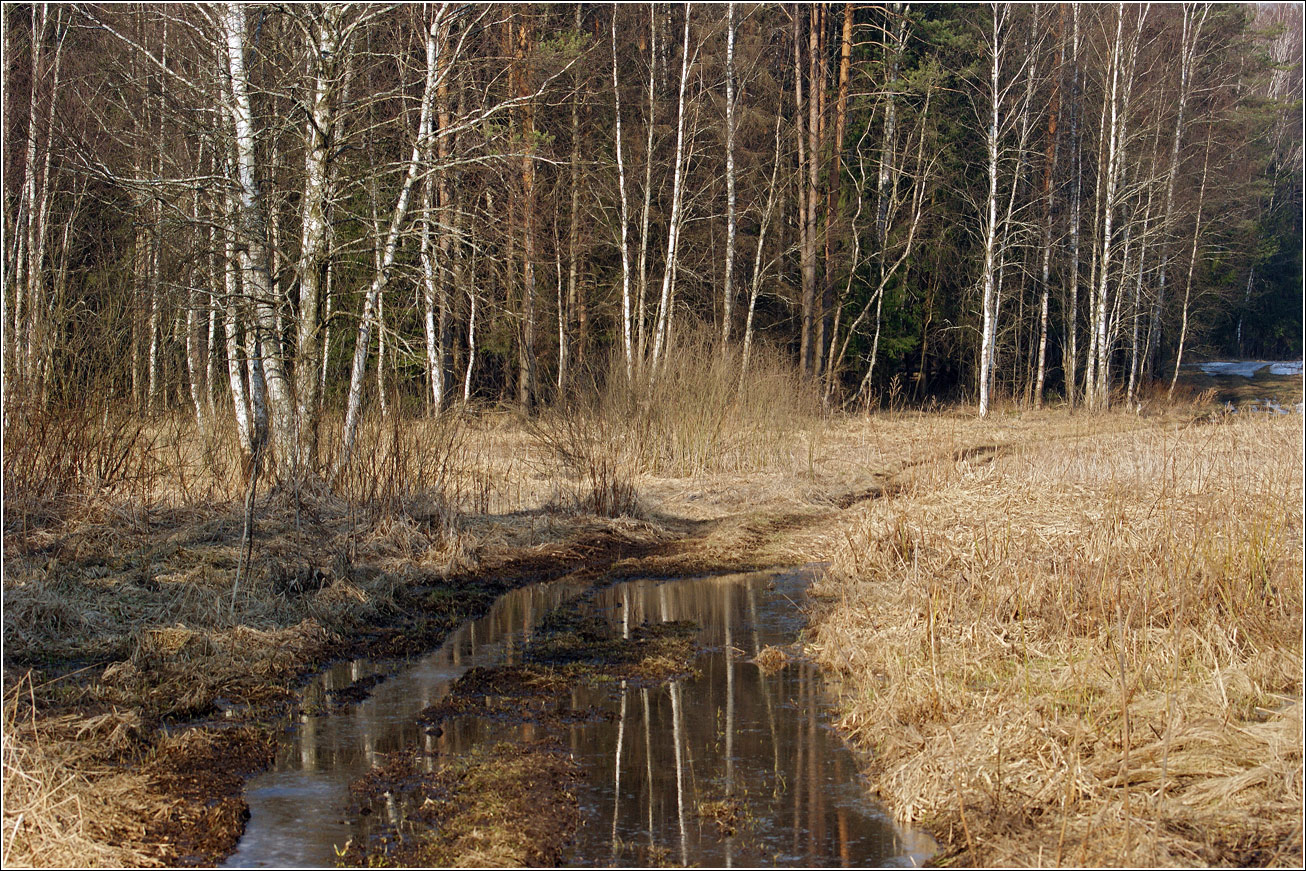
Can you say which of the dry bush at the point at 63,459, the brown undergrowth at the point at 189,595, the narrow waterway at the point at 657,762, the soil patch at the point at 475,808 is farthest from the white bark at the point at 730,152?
the soil patch at the point at 475,808

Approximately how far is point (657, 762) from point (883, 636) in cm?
228

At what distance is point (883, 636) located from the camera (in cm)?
721

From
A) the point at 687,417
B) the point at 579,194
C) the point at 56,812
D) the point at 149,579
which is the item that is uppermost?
the point at 579,194

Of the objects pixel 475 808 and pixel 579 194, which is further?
pixel 579 194

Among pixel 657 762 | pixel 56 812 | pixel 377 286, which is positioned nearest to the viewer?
pixel 56 812

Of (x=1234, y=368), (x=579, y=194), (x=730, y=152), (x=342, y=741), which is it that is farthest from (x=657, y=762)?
(x=1234, y=368)

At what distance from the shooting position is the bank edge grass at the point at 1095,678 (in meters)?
4.48

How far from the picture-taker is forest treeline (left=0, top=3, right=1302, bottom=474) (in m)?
10.9

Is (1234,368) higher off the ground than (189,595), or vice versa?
(1234,368)

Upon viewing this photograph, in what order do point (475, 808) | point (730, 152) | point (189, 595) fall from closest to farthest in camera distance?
point (475, 808) < point (189, 595) < point (730, 152)

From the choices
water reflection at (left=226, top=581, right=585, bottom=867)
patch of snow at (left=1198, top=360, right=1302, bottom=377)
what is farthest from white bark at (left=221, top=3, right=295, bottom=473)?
patch of snow at (left=1198, top=360, right=1302, bottom=377)

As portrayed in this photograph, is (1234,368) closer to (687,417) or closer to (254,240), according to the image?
(687,417)

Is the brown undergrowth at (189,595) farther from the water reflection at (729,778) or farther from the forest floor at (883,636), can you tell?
the water reflection at (729,778)

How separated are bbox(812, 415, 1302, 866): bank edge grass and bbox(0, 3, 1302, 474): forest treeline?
5.45m
